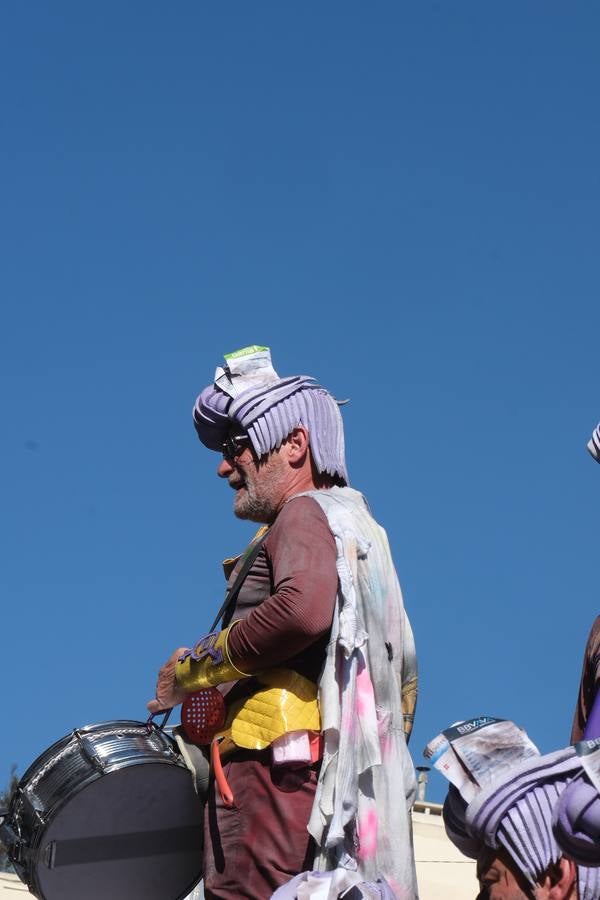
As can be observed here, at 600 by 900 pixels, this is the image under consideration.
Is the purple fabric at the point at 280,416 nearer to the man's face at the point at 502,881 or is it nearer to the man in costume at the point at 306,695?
the man in costume at the point at 306,695

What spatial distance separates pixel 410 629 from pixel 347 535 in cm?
44

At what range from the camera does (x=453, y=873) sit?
16.9 m

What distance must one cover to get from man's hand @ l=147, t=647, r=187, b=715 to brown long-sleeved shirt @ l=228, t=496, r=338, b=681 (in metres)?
0.30

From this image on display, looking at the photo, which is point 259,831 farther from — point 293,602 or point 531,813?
point 531,813

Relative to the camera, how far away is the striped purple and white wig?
3322mm

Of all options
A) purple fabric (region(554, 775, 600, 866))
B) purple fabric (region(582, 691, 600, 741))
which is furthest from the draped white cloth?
purple fabric (region(554, 775, 600, 866))

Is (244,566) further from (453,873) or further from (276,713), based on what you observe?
(453,873)

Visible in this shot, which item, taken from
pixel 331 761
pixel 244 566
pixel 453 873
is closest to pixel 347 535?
pixel 244 566

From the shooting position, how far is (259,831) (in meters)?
4.93

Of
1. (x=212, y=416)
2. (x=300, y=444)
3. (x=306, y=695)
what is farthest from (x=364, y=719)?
(x=212, y=416)

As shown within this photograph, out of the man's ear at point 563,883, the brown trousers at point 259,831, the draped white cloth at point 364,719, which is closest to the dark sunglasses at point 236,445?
the draped white cloth at point 364,719

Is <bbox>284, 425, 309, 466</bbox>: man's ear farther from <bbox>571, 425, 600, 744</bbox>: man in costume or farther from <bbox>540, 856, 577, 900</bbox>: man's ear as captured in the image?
<bbox>540, 856, 577, 900</bbox>: man's ear

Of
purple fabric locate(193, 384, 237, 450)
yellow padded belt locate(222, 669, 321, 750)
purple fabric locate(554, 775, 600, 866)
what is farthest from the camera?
purple fabric locate(193, 384, 237, 450)

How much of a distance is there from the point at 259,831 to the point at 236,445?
1344 millimetres
